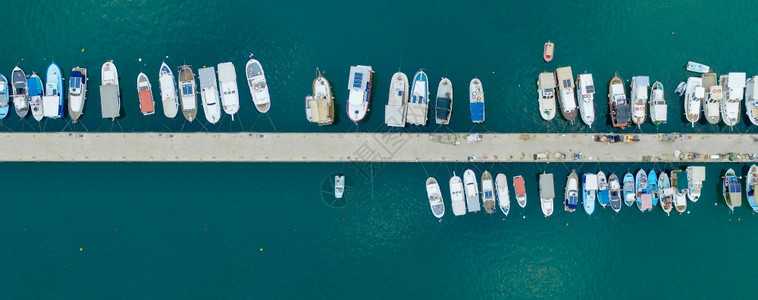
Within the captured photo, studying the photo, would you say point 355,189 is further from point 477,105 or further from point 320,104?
point 477,105

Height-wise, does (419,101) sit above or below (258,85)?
below

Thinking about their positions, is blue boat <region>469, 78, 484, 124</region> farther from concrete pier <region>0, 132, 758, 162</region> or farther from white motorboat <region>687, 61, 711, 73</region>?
white motorboat <region>687, 61, 711, 73</region>

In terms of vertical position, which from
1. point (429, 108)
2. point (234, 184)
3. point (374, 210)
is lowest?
point (374, 210)

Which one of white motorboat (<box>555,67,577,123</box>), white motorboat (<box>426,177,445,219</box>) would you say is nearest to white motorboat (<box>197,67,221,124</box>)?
white motorboat (<box>426,177,445,219</box>)

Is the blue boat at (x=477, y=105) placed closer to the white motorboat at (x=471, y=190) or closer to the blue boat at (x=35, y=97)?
the white motorboat at (x=471, y=190)

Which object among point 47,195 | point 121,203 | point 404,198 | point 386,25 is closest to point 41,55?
point 47,195

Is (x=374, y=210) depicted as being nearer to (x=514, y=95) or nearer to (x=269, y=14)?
(x=514, y=95)

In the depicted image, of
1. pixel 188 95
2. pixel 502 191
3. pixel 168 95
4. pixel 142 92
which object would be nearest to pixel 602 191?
pixel 502 191
